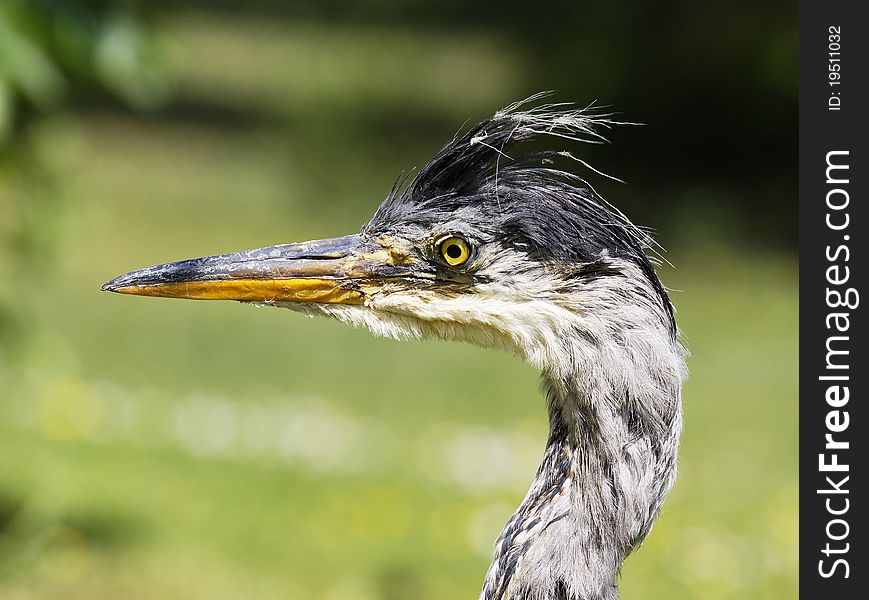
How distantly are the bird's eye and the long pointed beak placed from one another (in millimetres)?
107

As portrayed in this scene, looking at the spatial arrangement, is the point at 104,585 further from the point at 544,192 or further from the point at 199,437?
the point at 544,192

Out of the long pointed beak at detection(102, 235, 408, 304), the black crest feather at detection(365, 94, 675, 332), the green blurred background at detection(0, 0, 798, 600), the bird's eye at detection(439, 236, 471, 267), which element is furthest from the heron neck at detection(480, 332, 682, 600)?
the green blurred background at detection(0, 0, 798, 600)

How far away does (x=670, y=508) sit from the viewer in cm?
586

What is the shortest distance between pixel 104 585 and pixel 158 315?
435 cm

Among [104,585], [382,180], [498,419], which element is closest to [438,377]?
[498,419]

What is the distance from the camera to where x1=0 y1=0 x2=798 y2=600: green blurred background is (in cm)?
478

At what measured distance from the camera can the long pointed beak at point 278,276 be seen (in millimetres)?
2570

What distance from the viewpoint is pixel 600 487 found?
2.44 meters

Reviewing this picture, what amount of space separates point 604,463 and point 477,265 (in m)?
0.53

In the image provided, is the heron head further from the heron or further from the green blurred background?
→ the green blurred background

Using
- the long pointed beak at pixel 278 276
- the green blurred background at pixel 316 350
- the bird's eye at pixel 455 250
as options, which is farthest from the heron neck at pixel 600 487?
the green blurred background at pixel 316 350

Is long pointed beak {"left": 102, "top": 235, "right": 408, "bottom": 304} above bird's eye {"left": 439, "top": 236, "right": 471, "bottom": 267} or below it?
below

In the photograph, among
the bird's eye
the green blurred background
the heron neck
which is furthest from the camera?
the green blurred background

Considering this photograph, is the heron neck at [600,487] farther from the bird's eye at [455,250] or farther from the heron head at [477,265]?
the bird's eye at [455,250]
